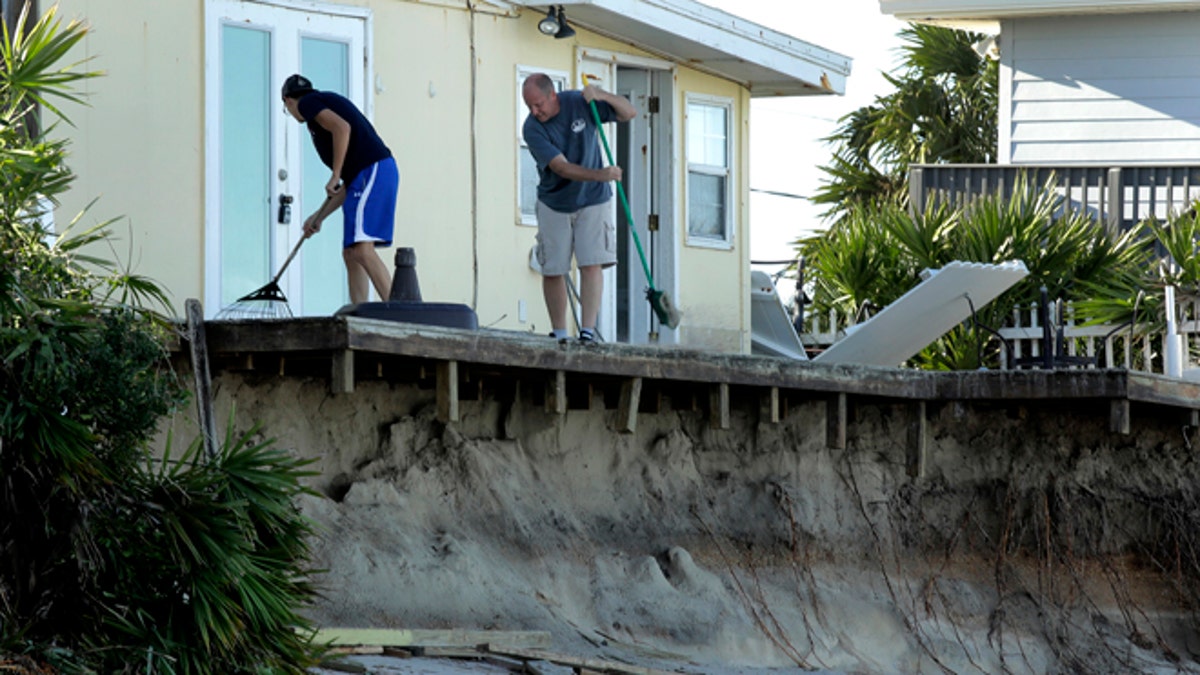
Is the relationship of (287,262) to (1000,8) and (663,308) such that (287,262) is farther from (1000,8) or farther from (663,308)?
(1000,8)

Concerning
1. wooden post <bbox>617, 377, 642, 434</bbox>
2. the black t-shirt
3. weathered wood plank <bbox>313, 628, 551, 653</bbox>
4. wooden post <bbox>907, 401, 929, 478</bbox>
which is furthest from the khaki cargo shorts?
wooden post <bbox>907, 401, 929, 478</bbox>

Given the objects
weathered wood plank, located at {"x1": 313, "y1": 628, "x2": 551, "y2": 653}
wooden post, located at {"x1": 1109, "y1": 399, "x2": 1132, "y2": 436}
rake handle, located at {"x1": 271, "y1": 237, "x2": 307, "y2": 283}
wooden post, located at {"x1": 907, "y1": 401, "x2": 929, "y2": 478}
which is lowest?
weathered wood plank, located at {"x1": 313, "y1": 628, "x2": 551, "y2": 653}

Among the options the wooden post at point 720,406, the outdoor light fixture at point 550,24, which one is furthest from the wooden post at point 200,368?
the outdoor light fixture at point 550,24

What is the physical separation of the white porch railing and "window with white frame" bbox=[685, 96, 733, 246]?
1891mm

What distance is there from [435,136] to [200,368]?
3.57m

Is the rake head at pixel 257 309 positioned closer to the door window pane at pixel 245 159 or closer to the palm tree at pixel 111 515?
the door window pane at pixel 245 159

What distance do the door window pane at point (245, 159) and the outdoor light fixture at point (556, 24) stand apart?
86.8 inches

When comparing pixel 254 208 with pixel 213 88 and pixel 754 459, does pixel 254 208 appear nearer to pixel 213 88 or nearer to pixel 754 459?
pixel 213 88

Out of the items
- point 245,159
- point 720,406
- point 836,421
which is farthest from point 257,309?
point 836,421

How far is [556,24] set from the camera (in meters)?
13.9

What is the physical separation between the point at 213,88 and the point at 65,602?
4339 mm

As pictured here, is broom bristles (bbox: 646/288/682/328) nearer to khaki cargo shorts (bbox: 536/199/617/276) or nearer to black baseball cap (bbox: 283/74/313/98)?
khaki cargo shorts (bbox: 536/199/617/276)

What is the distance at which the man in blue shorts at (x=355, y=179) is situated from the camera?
1141cm

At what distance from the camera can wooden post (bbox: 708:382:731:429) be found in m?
12.4
